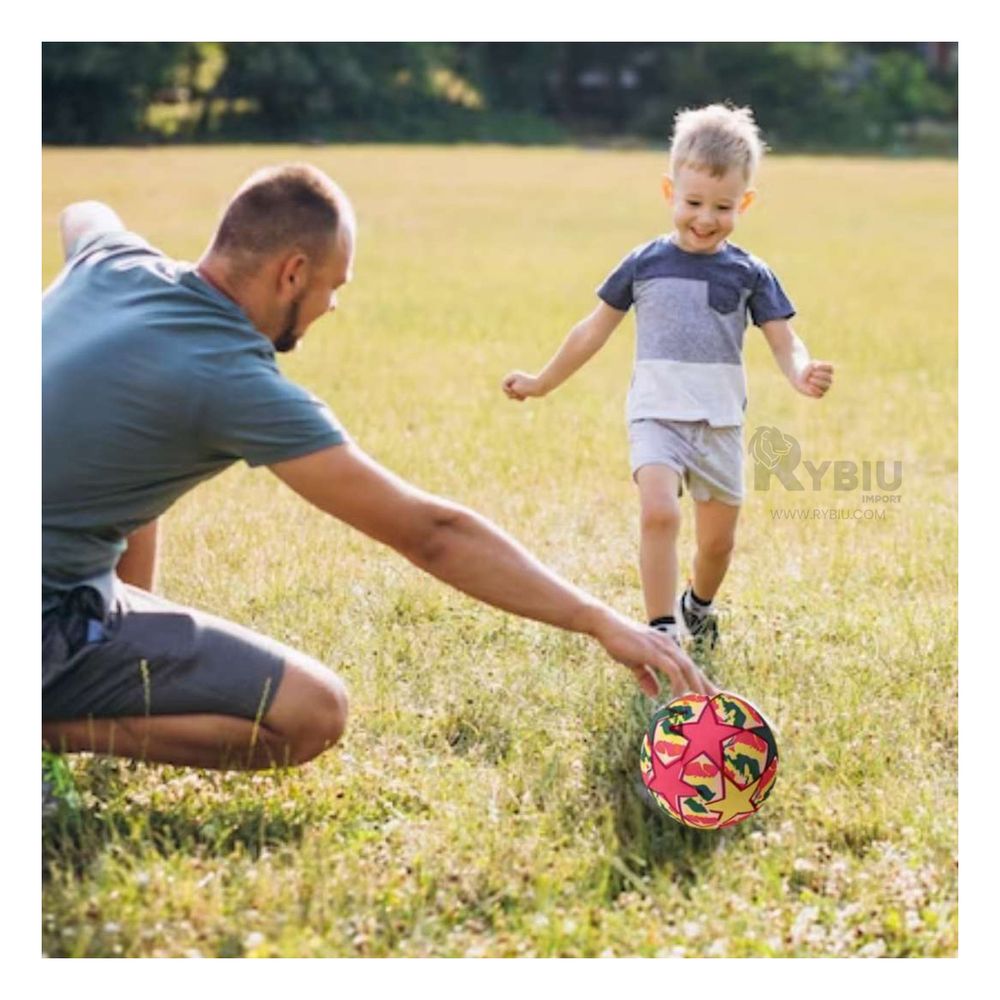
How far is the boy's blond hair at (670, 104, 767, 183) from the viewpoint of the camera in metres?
4.28

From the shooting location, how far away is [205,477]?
11.6 ft

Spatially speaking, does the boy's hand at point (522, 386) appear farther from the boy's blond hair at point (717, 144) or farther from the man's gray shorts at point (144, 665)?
the man's gray shorts at point (144, 665)

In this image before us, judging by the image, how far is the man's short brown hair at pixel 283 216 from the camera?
11.0 ft

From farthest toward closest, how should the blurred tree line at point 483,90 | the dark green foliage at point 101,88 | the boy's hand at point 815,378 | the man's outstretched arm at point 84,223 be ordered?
the blurred tree line at point 483,90
the dark green foliage at point 101,88
the boy's hand at point 815,378
the man's outstretched arm at point 84,223

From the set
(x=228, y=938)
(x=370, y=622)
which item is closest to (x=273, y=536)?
(x=370, y=622)

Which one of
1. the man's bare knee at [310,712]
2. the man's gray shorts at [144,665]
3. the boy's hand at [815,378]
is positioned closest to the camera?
the man's gray shorts at [144,665]

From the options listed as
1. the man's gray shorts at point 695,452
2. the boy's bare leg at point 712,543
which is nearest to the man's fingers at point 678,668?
the man's gray shorts at point 695,452

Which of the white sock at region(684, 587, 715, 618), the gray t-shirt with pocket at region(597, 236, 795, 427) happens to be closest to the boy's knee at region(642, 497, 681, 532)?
the gray t-shirt with pocket at region(597, 236, 795, 427)

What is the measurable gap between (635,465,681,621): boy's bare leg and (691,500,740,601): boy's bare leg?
0.24 metres

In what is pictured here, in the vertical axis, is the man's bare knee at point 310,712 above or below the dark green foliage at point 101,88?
below

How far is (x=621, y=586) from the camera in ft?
17.2

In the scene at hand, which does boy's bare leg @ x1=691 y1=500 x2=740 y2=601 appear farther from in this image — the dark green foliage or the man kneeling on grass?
the dark green foliage

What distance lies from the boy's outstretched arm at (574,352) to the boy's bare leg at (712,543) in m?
0.54
